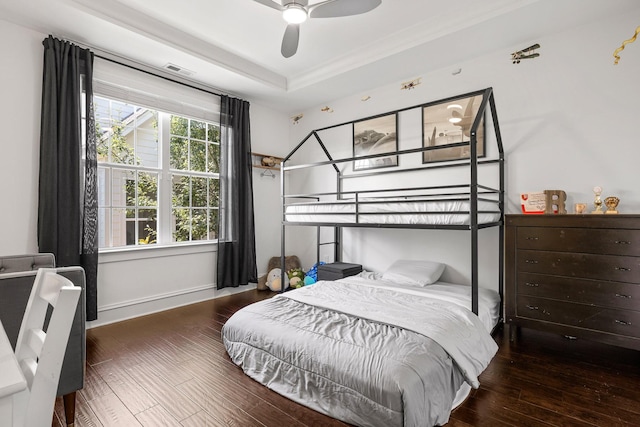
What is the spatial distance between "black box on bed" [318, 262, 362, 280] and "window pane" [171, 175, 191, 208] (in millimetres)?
1768

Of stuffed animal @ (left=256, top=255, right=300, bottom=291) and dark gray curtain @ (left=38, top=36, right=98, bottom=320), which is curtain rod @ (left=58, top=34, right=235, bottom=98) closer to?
dark gray curtain @ (left=38, top=36, right=98, bottom=320)

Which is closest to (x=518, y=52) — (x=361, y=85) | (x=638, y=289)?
(x=361, y=85)

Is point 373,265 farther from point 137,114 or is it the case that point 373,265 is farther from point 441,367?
point 137,114

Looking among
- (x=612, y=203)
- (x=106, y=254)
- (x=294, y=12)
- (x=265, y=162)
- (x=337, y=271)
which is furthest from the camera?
(x=265, y=162)

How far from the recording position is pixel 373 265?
3938 millimetres

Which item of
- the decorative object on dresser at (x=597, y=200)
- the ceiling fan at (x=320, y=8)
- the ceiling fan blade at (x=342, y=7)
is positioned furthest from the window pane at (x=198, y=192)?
the decorative object on dresser at (x=597, y=200)

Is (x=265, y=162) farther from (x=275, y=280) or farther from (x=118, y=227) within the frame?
(x=118, y=227)

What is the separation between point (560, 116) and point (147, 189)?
4023 millimetres

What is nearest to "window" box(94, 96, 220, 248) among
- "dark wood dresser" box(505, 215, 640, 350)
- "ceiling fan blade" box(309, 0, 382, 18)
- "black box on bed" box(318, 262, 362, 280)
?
"black box on bed" box(318, 262, 362, 280)

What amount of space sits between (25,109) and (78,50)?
66 centimetres

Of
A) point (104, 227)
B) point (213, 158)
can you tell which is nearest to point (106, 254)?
point (104, 227)

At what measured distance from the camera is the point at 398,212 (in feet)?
9.02

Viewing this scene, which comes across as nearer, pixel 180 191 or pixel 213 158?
pixel 180 191

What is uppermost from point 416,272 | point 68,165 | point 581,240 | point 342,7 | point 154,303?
point 342,7
